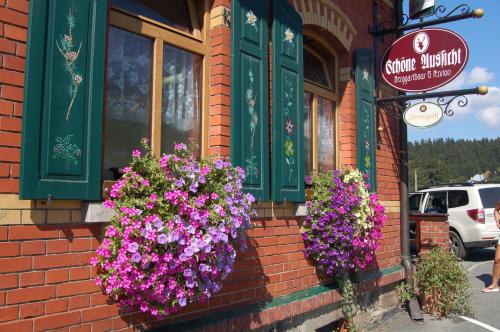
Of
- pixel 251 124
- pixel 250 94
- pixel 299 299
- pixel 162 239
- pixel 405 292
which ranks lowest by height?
pixel 405 292

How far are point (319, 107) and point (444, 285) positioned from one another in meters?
2.90

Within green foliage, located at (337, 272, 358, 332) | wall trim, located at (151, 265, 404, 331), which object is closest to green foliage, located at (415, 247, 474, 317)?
wall trim, located at (151, 265, 404, 331)

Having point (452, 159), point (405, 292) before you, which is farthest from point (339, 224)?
point (452, 159)

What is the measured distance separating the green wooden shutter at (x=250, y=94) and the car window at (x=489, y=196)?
8.94 metres

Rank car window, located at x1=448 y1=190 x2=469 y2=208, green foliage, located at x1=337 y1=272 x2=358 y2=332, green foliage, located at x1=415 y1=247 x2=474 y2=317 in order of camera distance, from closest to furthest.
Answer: green foliage, located at x1=337 y1=272 x2=358 y2=332 → green foliage, located at x1=415 y1=247 x2=474 y2=317 → car window, located at x1=448 y1=190 x2=469 y2=208

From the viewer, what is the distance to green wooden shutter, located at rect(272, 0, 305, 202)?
4.49m

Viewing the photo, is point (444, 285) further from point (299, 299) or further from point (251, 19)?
point (251, 19)

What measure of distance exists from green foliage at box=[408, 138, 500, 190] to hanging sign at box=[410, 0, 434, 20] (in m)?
88.2

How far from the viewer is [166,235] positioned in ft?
9.20

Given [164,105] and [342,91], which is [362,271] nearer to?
[342,91]

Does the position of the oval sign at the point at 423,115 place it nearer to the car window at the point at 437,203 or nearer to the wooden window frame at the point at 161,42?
the wooden window frame at the point at 161,42

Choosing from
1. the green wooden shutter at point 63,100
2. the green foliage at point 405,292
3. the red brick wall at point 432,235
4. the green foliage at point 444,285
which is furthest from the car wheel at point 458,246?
the green wooden shutter at point 63,100

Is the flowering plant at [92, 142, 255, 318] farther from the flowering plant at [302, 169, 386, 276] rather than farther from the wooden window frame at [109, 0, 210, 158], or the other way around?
the flowering plant at [302, 169, 386, 276]

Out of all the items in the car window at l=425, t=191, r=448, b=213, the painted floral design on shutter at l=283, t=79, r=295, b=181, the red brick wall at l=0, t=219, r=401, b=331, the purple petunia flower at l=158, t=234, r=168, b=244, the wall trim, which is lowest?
the wall trim
